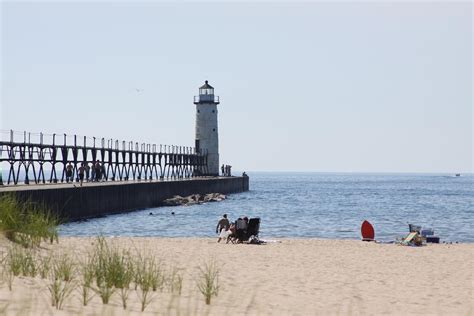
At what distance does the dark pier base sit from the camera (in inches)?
1131

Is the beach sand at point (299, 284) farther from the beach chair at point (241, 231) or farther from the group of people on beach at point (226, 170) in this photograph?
the group of people on beach at point (226, 170)

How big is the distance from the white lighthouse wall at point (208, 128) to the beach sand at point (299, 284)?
43.8 meters

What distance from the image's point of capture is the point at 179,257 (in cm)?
1432

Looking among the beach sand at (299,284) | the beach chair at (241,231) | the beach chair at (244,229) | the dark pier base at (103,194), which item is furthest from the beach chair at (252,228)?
the dark pier base at (103,194)

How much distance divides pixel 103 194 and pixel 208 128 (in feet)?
86.8

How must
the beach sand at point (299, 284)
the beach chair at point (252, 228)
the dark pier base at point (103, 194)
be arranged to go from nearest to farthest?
the beach sand at point (299, 284), the beach chair at point (252, 228), the dark pier base at point (103, 194)

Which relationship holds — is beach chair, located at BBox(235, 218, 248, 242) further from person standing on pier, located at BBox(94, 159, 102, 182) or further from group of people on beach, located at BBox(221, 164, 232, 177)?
group of people on beach, located at BBox(221, 164, 232, 177)

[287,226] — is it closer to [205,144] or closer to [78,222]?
[78,222]

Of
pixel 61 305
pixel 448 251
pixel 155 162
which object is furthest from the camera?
pixel 155 162

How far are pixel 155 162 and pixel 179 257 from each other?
4918 cm

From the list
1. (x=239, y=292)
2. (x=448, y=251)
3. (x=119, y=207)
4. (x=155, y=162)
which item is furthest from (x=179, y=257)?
(x=155, y=162)

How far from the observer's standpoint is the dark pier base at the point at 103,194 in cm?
2872

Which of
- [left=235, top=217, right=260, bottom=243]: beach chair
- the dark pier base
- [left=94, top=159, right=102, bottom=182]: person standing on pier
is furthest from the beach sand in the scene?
[left=94, top=159, right=102, bottom=182]: person standing on pier

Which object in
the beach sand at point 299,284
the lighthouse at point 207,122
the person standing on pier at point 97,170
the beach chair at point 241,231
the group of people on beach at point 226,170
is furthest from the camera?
the group of people on beach at point 226,170
